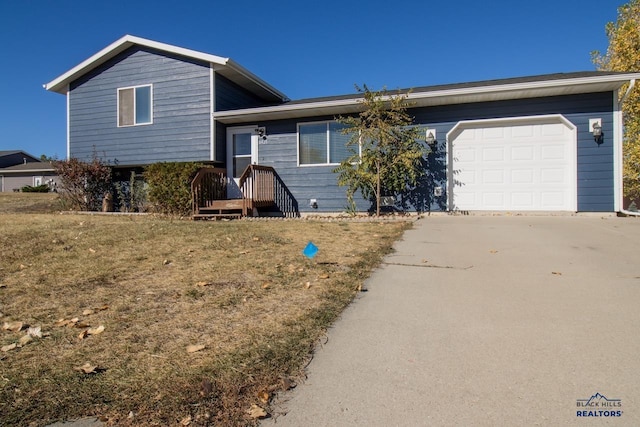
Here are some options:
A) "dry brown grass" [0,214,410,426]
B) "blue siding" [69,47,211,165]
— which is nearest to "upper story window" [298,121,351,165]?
"blue siding" [69,47,211,165]

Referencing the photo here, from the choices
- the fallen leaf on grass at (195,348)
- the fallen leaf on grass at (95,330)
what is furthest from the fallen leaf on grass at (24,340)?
the fallen leaf on grass at (195,348)

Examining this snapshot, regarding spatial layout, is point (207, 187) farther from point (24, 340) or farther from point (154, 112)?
point (24, 340)

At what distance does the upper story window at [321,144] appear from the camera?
12.0 meters

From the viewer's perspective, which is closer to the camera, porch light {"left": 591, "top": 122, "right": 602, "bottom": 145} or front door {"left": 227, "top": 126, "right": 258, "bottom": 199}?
porch light {"left": 591, "top": 122, "right": 602, "bottom": 145}

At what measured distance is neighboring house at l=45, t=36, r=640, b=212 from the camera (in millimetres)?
10086

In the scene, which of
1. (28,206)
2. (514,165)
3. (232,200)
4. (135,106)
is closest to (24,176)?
(28,206)

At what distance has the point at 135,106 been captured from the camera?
14047mm

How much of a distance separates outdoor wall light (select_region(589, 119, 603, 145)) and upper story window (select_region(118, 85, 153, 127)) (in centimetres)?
1267

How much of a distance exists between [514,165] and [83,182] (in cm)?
1324

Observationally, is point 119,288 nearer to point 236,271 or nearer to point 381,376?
point 236,271

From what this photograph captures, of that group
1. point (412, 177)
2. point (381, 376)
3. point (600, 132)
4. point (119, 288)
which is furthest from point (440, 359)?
point (600, 132)

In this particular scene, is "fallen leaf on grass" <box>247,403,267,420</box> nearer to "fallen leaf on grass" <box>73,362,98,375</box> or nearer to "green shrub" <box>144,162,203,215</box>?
"fallen leaf on grass" <box>73,362,98,375</box>

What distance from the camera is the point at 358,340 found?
305cm

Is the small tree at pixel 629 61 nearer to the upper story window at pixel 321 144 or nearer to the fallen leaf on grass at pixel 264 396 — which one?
the upper story window at pixel 321 144
